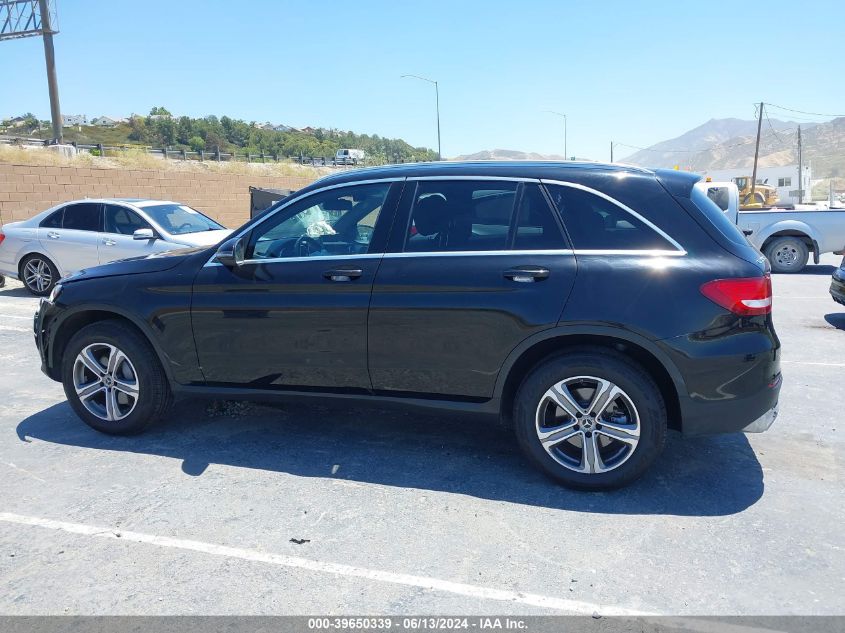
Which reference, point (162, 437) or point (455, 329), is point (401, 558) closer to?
point (455, 329)

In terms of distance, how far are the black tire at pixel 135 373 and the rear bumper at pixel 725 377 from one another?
3315mm

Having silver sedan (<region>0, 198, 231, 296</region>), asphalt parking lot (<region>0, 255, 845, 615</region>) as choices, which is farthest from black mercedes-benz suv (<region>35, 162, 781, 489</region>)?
silver sedan (<region>0, 198, 231, 296</region>)

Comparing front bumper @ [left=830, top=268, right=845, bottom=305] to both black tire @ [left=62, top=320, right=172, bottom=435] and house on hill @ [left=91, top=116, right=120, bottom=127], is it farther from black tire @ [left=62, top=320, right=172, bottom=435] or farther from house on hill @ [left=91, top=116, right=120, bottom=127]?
house on hill @ [left=91, top=116, right=120, bottom=127]

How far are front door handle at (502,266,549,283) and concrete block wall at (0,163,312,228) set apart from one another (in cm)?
1884

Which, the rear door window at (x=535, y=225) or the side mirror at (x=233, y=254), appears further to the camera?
the side mirror at (x=233, y=254)

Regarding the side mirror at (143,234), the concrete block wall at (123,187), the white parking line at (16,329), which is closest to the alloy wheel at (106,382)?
the white parking line at (16,329)

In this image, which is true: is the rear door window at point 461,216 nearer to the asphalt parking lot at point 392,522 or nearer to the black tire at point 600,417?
the black tire at point 600,417

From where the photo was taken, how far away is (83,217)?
1126 cm

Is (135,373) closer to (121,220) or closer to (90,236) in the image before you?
(121,220)

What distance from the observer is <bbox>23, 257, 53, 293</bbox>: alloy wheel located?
11492mm

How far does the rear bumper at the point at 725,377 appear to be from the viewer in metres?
3.72

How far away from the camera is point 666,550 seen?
11.0 ft

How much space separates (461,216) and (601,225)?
2.72 feet

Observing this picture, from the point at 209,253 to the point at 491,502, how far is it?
8.06 ft
